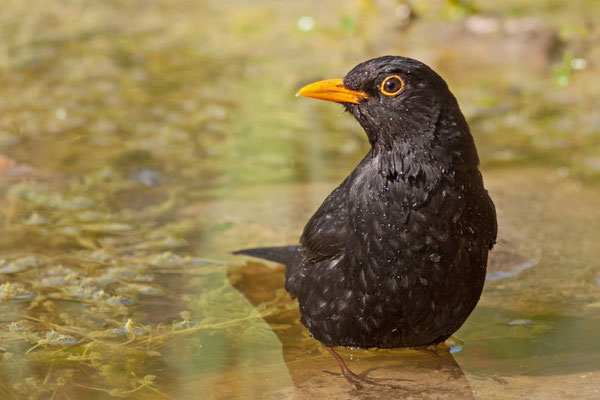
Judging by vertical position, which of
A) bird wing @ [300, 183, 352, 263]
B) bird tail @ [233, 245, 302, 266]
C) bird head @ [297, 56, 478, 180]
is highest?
bird head @ [297, 56, 478, 180]

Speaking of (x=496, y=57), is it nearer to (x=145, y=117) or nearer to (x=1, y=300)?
(x=145, y=117)

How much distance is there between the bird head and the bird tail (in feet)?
2.78

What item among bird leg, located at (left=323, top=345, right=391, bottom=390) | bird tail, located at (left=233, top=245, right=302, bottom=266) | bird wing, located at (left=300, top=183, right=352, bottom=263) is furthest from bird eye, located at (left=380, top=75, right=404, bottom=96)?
bird leg, located at (left=323, top=345, right=391, bottom=390)

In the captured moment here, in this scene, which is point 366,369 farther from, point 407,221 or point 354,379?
point 407,221

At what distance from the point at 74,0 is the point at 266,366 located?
698 centimetres

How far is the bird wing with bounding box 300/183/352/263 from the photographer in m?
3.72

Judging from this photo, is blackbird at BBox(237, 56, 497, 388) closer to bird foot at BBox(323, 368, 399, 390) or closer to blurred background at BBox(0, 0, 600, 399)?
bird foot at BBox(323, 368, 399, 390)

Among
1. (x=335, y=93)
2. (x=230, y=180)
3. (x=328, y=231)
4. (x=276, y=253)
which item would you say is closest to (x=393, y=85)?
(x=335, y=93)

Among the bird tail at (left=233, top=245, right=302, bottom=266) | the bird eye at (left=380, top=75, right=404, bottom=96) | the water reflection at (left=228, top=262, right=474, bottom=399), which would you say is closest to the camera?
the water reflection at (left=228, top=262, right=474, bottom=399)

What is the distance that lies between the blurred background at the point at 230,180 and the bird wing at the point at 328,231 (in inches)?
15.9

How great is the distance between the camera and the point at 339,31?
29.2 feet

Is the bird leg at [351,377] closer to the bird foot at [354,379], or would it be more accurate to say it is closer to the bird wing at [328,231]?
the bird foot at [354,379]

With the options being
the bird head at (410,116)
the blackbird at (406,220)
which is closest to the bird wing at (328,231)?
the blackbird at (406,220)

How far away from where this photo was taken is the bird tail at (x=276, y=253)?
433cm
